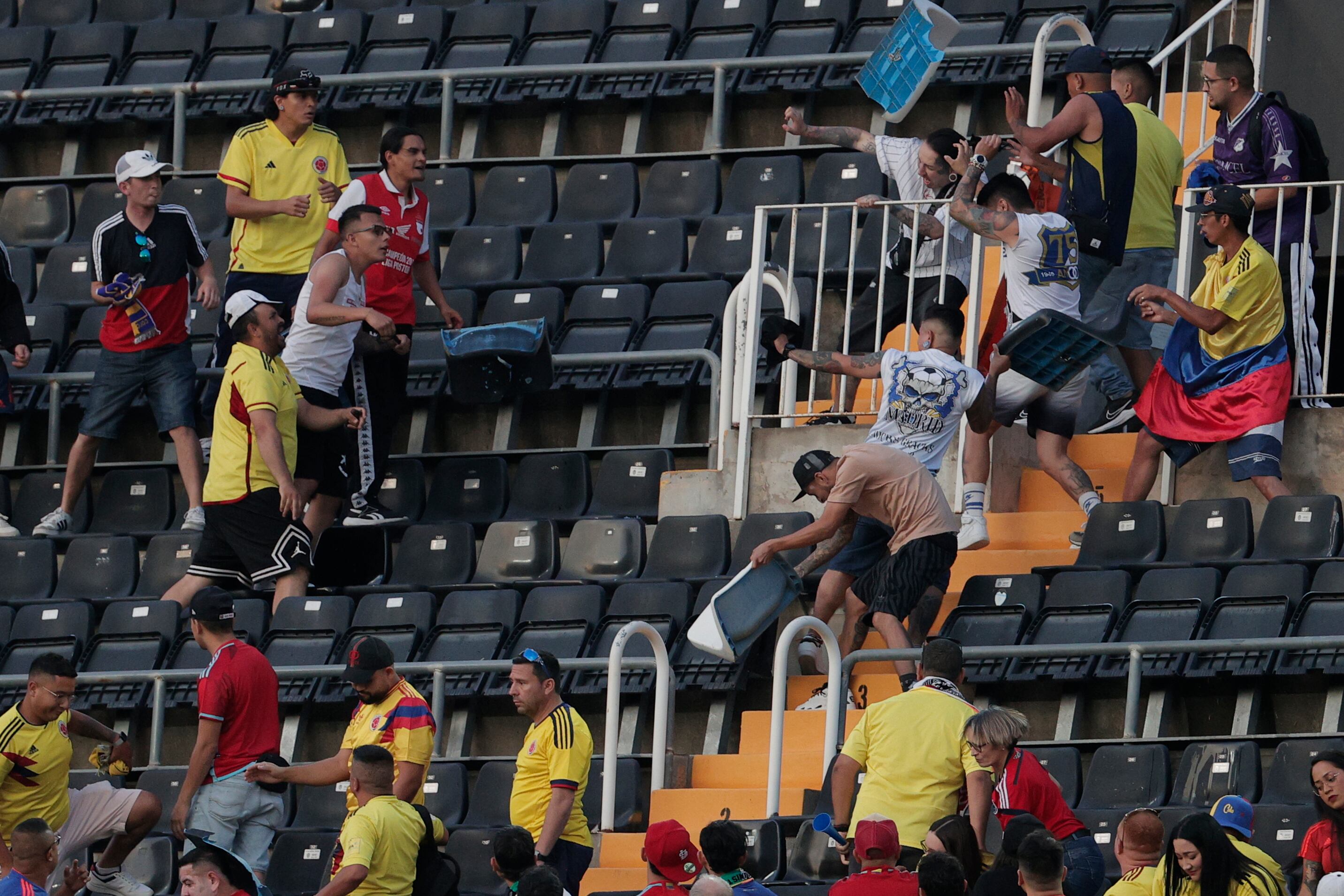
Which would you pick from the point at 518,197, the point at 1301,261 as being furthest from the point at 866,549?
the point at 518,197

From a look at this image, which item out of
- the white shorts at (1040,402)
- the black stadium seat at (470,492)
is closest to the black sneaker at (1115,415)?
the white shorts at (1040,402)

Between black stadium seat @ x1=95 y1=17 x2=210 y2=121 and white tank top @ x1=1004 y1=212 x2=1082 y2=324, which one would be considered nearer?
white tank top @ x1=1004 y1=212 x2=1082 y2=324

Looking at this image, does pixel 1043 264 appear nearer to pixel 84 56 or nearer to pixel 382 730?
pixel 382 730

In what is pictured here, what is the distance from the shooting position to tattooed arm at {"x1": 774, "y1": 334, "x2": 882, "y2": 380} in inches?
408

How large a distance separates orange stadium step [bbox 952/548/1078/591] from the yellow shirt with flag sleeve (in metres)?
2.26

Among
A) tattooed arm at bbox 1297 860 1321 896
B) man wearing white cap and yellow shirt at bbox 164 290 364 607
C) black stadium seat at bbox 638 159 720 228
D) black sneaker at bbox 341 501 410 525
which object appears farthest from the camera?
black stadium seat at bbox 638 159 720 228

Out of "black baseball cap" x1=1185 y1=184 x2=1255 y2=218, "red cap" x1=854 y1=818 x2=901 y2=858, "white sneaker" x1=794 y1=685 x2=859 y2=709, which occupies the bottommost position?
"red cap" x1=854 y1=818 x2=901 y2=858

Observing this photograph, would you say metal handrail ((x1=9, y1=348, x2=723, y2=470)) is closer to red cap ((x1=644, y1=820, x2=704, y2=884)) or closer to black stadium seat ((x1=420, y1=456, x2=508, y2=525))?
black stadium seat ((x1=420, y1=456, x2=508, y2=525))

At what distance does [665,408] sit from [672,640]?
7.38ft

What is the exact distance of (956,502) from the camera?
10.6m

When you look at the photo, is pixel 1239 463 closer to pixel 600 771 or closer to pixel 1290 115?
pixel 1290 115

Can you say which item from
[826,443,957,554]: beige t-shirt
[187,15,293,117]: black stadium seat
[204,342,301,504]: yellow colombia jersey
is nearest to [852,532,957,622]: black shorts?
[826,443,957,554]: beige t-shirt

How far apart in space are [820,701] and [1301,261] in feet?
9.27

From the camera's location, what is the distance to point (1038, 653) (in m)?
9.16
